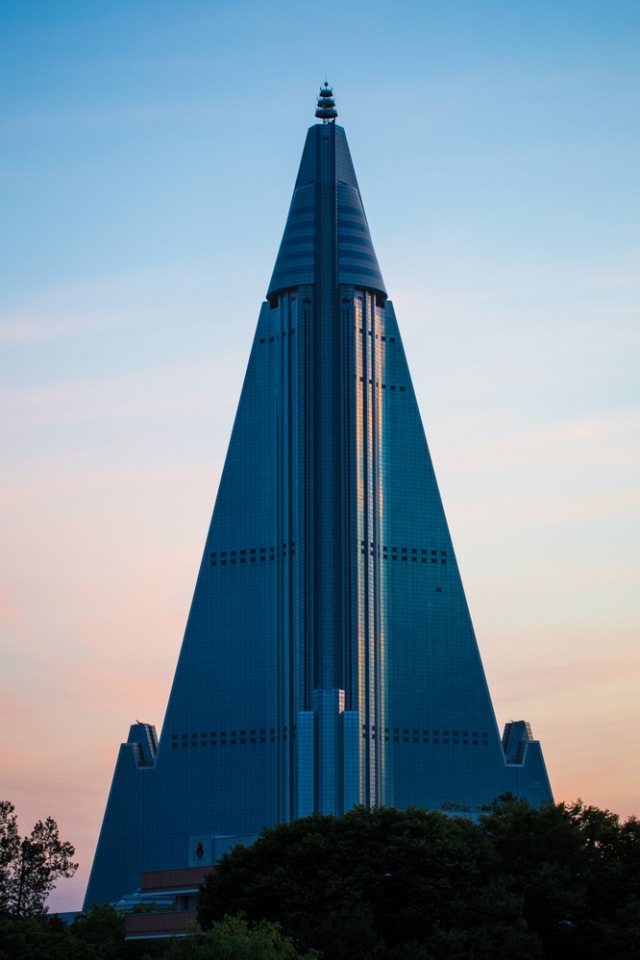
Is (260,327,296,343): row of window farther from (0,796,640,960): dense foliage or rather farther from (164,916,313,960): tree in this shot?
(164,916,313,960): tree

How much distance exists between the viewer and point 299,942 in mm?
77625

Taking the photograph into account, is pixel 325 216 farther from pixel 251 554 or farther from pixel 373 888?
pixel 373 888

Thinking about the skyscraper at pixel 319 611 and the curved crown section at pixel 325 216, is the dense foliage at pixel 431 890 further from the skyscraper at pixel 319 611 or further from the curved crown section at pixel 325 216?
the curved crown section at pixel 325 216

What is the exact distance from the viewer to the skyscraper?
155m

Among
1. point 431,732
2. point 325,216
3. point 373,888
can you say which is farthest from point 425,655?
point 373,888

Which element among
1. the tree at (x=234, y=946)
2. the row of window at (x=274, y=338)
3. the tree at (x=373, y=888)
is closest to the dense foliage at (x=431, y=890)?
the tree at (x=373, y=888)

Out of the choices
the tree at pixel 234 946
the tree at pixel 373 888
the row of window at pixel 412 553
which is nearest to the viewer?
the tree at pixel 234 946

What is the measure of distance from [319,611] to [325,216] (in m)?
38.3

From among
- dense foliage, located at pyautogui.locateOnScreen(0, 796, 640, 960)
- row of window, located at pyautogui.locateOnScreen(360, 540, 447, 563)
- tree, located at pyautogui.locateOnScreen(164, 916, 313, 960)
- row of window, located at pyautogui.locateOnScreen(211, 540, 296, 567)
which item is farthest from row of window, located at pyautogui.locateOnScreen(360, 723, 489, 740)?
tree, located at pyautogui.locateOnScreen(164, 916, 313, 960)

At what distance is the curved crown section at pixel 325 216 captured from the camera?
163875mm

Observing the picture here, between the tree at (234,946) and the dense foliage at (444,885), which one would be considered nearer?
the tree at (234,946)

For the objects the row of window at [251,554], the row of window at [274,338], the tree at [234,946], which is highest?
the row of window at [274,338]

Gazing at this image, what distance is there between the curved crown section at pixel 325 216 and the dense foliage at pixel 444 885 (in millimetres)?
83127

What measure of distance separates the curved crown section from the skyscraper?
0.22 meters
